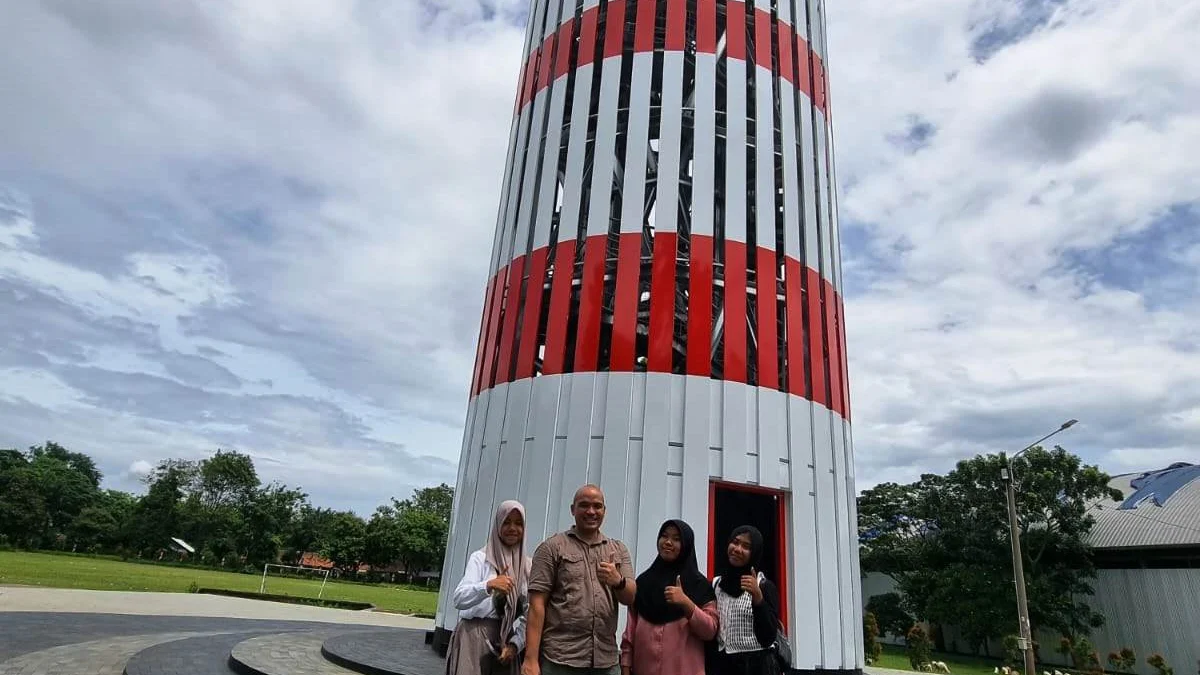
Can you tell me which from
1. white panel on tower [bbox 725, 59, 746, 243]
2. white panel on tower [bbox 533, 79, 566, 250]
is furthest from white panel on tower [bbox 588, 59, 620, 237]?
white panel on tower [bbox 725, 59, 746, 243]

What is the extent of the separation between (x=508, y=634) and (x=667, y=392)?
602cm

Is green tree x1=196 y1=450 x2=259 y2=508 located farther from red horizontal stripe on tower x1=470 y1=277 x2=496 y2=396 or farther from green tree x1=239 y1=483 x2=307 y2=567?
red horizontal stripe on tower x1=470 y1=277 x2=496 y2=396

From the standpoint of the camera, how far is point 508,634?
3994 millimetres

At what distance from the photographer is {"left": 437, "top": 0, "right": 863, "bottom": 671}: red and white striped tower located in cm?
964

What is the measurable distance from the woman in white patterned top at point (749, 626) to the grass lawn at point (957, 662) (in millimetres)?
22839

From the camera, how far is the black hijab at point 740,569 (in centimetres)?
420

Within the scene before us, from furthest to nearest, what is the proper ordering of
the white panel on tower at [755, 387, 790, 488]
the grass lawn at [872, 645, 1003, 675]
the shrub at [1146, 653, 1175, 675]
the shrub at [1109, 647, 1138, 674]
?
the shrub at [1109, 647, 1138, 674]
the grass lawn at [872, 645, 1003, 675]
the shrub at [1146, 653, 1175, 675]
the white panel on tower at [755, 387, 790, 488]

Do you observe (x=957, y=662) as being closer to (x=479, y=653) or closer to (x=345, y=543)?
(x=479, y=653)

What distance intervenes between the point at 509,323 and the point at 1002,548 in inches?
1105

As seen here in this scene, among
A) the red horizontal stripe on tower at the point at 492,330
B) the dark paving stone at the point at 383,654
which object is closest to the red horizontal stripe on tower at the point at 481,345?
the red horizontal stripe on tower at the point at 492,330

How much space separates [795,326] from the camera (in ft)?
35.1

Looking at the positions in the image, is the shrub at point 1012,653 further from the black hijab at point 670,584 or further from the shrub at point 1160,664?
the black hijab at point 670,584

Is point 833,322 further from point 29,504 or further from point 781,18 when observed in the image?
point 29,504

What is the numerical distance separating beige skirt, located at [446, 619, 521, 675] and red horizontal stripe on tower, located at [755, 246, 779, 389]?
6.79 m
